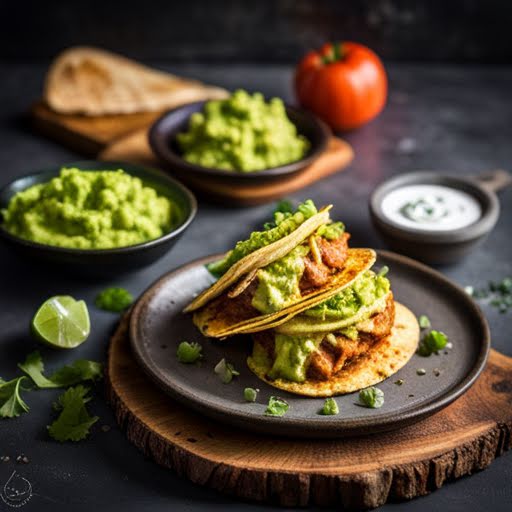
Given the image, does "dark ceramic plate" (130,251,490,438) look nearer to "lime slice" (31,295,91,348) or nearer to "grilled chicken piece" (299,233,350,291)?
"lime slice" (31,295,91,348)

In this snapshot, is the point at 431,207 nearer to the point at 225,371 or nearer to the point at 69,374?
the point at 225,371

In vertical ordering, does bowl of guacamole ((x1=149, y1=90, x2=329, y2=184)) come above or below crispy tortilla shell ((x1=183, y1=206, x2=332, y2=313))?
below

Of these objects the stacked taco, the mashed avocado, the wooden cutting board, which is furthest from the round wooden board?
the wooden cutting board

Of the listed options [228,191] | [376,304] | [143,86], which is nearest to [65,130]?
[143,86]

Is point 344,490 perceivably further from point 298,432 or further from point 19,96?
point 19,96

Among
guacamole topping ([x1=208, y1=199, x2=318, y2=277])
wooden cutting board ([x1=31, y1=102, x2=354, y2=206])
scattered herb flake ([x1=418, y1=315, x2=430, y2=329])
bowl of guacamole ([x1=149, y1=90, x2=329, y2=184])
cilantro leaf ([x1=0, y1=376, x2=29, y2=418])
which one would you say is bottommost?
wooden cutting board ([x1=31, y1=102, x2=354, y2=206])

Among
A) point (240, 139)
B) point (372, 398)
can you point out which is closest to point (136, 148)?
point (240, 139)
